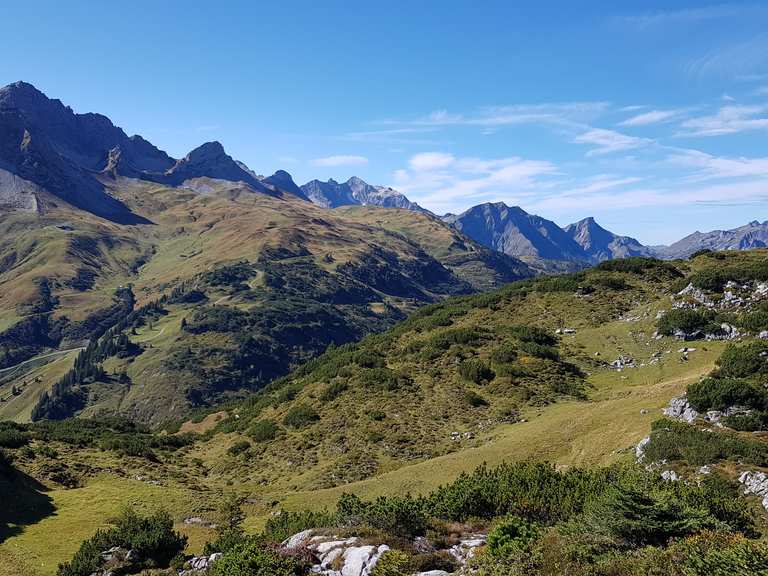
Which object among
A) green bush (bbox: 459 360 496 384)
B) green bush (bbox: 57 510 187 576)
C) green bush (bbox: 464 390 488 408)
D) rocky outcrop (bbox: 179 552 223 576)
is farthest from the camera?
green bush (bbox: 459 360 496 384)

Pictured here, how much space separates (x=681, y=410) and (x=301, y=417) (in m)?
36.8

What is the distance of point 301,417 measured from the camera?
55438 mm

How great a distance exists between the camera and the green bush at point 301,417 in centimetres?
5472

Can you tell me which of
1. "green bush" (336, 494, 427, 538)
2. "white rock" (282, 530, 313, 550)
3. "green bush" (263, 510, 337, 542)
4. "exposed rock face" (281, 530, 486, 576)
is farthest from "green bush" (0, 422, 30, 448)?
"green bush" (336, 494, 427, 538)

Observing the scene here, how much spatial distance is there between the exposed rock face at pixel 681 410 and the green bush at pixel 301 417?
34133mm

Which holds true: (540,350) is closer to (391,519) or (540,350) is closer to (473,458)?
(473,458)

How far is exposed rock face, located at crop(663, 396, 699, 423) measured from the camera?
32253mm

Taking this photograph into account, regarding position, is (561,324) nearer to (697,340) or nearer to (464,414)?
Answer: (697,340)

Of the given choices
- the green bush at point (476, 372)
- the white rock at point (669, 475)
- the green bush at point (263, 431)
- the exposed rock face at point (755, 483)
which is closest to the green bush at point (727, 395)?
the white rock at point (669, 475)

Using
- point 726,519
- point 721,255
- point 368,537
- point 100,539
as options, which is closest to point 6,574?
point 100,539

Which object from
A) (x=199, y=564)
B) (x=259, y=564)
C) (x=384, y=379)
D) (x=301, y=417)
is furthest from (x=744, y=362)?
(x=301, y=417)

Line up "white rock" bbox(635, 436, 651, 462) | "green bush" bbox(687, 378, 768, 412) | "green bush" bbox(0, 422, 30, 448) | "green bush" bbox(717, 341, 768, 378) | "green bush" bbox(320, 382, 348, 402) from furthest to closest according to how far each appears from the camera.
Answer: "green bush" bbox(320, 382, 348, 402), "green bush" bbox(0, 422, 30, 448), "green bush" bbox(717, 341, 768, 378), "green bush" bbox(687, 378, 768, 412), "white rock" bbox(635, 436, 651, 462)

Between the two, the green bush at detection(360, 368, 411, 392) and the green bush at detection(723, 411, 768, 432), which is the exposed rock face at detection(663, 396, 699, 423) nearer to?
the green bush at detection(723, 411, 768, 432)

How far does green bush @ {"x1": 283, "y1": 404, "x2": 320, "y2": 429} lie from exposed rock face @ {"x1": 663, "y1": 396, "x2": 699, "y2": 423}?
34133 millimetres
